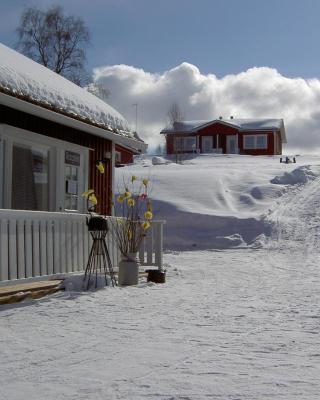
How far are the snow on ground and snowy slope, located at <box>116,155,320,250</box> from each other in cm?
760

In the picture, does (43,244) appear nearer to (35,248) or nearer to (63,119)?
(35,248)

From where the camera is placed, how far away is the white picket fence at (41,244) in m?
7.47

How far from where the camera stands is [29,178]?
10.2 meters

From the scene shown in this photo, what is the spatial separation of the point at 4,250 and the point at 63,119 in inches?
119

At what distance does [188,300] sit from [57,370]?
12.5 ft

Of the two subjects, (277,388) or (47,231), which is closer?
(277,388)

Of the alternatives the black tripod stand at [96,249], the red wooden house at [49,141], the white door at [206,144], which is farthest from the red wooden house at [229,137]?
the black tripod stand at [96,249]

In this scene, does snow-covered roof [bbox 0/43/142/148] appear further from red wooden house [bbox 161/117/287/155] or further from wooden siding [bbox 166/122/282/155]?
wooden siding [bbox 166/122/282/155]

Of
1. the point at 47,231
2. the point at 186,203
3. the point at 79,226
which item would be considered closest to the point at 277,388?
the point at 47,231

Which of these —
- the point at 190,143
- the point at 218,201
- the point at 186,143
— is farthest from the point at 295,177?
the point at 186,143

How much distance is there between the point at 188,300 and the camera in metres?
8.07

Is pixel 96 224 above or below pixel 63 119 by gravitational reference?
below

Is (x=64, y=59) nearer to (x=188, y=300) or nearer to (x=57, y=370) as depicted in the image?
(x=188, y=300)

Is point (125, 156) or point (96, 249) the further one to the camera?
point (125, 156)
